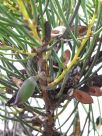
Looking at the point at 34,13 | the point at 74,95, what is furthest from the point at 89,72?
the point at 34,13

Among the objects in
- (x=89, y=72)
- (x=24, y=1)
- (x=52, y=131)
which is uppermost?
(x=24, y=1)

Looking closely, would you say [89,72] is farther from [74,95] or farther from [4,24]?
[4,24]

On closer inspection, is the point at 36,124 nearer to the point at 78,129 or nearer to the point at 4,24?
the point at 78,129

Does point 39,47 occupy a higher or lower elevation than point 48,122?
higher

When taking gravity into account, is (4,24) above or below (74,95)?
above

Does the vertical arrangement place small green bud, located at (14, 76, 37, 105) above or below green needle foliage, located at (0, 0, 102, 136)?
below

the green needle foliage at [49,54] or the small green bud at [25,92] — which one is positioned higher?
the green needle foliage at [49,54]

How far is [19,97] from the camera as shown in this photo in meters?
0.52

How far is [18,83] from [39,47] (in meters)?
0.10

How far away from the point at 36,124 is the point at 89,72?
8.1 inches

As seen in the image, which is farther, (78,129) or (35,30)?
(78,129)

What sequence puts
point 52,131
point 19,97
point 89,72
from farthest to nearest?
point 52,131 → point 89,72 → point 19,97

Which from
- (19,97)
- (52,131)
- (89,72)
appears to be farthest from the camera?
(52,131)

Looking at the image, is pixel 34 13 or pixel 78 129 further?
pixel 78 129
